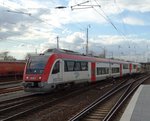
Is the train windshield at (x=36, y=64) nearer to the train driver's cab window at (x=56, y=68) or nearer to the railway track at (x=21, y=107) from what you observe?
the train driver's cab window at (x=56, y=68)

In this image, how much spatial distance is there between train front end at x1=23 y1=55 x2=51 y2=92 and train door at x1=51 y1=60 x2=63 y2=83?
0.78 m

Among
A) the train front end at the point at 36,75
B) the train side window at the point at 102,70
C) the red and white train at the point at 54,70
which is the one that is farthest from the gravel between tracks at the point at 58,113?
the train side window at the point at 102,70

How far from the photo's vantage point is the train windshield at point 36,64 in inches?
850

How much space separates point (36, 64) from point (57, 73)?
1.53 metres

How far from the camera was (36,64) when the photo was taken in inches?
867

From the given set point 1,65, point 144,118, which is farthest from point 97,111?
point 1,65

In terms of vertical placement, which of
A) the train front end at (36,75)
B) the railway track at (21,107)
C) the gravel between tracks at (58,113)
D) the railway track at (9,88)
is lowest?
the gravel between tracks at (58,113)

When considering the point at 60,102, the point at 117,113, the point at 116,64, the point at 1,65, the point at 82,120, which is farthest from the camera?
the point at 116,64

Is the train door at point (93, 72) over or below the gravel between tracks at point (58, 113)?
over

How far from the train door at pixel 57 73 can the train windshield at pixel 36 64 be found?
0.79 metres

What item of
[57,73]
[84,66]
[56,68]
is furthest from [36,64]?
[84,66]

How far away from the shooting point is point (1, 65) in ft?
142

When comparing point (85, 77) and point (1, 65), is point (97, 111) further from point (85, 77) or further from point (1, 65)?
point (1, 65)

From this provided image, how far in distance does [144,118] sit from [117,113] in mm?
2794
